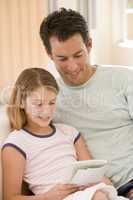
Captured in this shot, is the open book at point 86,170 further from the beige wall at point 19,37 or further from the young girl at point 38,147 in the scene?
the beige wall at point 19,37

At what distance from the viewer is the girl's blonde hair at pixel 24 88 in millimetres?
1460

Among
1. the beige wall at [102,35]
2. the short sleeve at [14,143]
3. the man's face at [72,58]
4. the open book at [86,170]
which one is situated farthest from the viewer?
the beige wall at [102,35]

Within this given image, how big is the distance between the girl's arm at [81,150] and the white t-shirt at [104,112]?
0.04 metres

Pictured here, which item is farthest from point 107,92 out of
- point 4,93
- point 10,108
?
point 4,93

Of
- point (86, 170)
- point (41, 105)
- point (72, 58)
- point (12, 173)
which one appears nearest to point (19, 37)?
point (72, 58)

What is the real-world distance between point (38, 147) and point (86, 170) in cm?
26

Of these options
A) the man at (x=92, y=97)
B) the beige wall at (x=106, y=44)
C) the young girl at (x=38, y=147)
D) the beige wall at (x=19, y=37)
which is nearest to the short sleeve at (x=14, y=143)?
the young girl at (x=38, y=147)

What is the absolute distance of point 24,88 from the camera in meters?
1.46

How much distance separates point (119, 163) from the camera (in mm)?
1544

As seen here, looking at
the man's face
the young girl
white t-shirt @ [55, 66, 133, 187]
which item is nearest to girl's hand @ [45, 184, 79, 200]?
the young girl

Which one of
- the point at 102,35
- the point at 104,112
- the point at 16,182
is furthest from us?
the point at 102,35

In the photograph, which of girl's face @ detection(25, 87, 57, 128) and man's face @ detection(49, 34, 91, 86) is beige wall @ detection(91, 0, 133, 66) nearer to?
man's face @ detection(49, 34, 91, 86)

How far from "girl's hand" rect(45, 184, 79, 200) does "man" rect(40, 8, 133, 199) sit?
10.0 inches

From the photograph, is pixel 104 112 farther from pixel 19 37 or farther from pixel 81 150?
pixel 19 37
